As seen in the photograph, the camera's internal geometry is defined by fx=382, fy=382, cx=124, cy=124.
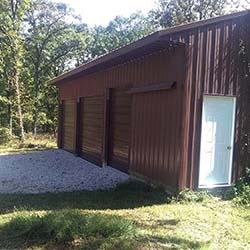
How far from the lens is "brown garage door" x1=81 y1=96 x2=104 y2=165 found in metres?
13.1

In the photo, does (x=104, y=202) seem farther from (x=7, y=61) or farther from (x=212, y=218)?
(x=7, y=61)

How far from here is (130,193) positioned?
827 cm

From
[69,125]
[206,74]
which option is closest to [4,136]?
[69,125]

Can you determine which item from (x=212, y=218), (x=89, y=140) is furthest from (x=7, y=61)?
(x=212, y=218)

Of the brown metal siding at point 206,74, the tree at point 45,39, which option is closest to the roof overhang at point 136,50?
the brown metal siding at point 206,74

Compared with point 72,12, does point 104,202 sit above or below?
below

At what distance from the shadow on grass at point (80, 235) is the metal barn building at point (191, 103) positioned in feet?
8.65

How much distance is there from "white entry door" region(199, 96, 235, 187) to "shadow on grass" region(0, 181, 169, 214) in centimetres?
109

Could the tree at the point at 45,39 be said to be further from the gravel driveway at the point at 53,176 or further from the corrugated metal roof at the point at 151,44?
the corrugated metal roof at the point at 151,44

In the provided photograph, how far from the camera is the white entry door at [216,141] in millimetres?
8070

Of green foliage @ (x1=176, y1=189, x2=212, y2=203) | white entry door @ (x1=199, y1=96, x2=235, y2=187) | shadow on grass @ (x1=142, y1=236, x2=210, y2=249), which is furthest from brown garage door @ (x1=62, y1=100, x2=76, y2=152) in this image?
shadow on grass @ (x1=142, y1=236, x2=210, y2=249)

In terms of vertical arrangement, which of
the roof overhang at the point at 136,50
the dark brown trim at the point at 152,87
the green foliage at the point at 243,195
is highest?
the roof overhang at the point at 136,50

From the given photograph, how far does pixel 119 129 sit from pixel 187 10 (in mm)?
21125

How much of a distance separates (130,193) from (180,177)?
48.4 inches
